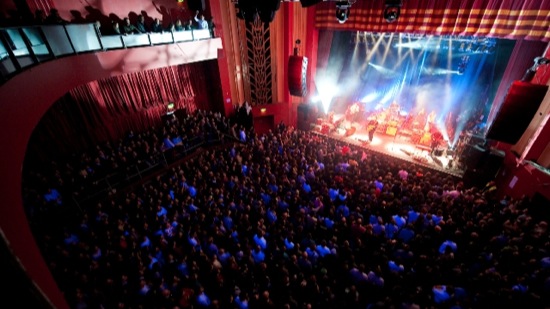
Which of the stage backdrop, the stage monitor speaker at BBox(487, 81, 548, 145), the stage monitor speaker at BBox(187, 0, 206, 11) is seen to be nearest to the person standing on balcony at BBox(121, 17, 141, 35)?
the stage monitor speaker at BBox(187, 0, 206, 11)

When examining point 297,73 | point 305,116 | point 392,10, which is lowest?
point 305,116

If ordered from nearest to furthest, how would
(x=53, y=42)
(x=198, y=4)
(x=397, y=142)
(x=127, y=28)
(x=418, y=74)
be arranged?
(x=53, y=42), (x=198, y=4), (x=127, y=28), (x=397, y=142), (x=418, y=74)

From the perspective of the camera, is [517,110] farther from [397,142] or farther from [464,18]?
[397,142]

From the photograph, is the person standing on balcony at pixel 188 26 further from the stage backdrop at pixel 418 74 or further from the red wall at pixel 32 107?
the stage backdrop at pixel 418 74

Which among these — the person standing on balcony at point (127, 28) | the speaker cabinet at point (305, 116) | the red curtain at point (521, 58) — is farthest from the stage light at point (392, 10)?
the person standing on balcony at point (127, 28)

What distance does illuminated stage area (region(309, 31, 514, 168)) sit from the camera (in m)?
10.5

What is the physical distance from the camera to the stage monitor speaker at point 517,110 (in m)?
6.00

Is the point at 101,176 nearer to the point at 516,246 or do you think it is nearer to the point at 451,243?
the point at 451,243

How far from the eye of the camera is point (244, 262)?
5.17 metres

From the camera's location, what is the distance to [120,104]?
9.52 meters

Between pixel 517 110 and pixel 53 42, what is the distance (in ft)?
34.7

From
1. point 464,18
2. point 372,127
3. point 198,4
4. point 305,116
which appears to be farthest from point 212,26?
point 464,18

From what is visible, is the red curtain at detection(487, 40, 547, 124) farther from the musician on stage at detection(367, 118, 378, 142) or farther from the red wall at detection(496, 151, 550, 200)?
the musician on stage at detection(367, 118, 378, 142)

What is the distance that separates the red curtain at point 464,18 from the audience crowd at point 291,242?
4679 mm
